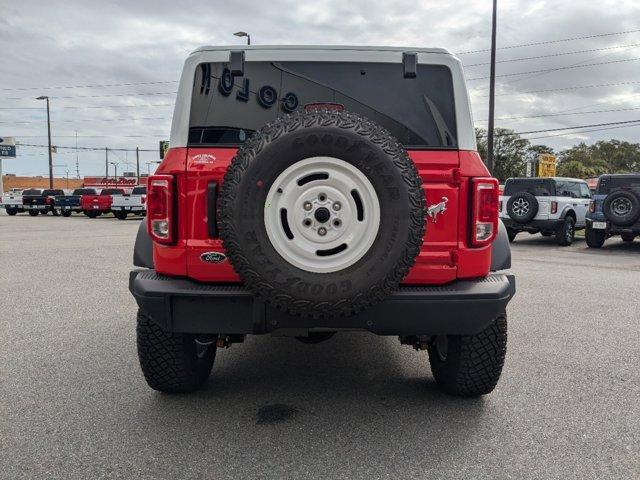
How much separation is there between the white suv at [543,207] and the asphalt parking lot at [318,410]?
838 centimetres

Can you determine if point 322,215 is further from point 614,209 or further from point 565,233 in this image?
point 565,233

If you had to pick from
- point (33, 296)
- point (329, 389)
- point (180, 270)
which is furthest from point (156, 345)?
point (33, 296)

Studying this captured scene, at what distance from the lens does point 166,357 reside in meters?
3.31

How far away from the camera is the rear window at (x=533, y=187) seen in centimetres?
1399

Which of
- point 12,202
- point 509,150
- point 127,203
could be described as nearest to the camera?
point 127,203

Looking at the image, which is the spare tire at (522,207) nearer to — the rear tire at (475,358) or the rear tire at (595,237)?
the rear tire at (595,237)

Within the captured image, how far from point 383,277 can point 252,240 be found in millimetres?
633

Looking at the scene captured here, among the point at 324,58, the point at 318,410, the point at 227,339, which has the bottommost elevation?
the point at 318,410

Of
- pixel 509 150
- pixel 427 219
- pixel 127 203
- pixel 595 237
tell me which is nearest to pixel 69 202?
pixel 127 203

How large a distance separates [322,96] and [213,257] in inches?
45.1

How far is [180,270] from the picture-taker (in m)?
2.89

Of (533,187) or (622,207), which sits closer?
(622,207)

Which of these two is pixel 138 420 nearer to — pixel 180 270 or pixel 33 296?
pixel 180 270

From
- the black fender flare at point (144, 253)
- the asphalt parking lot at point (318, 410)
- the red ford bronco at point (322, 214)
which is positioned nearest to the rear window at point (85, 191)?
the asphalt parking lot at point (318, 410)
